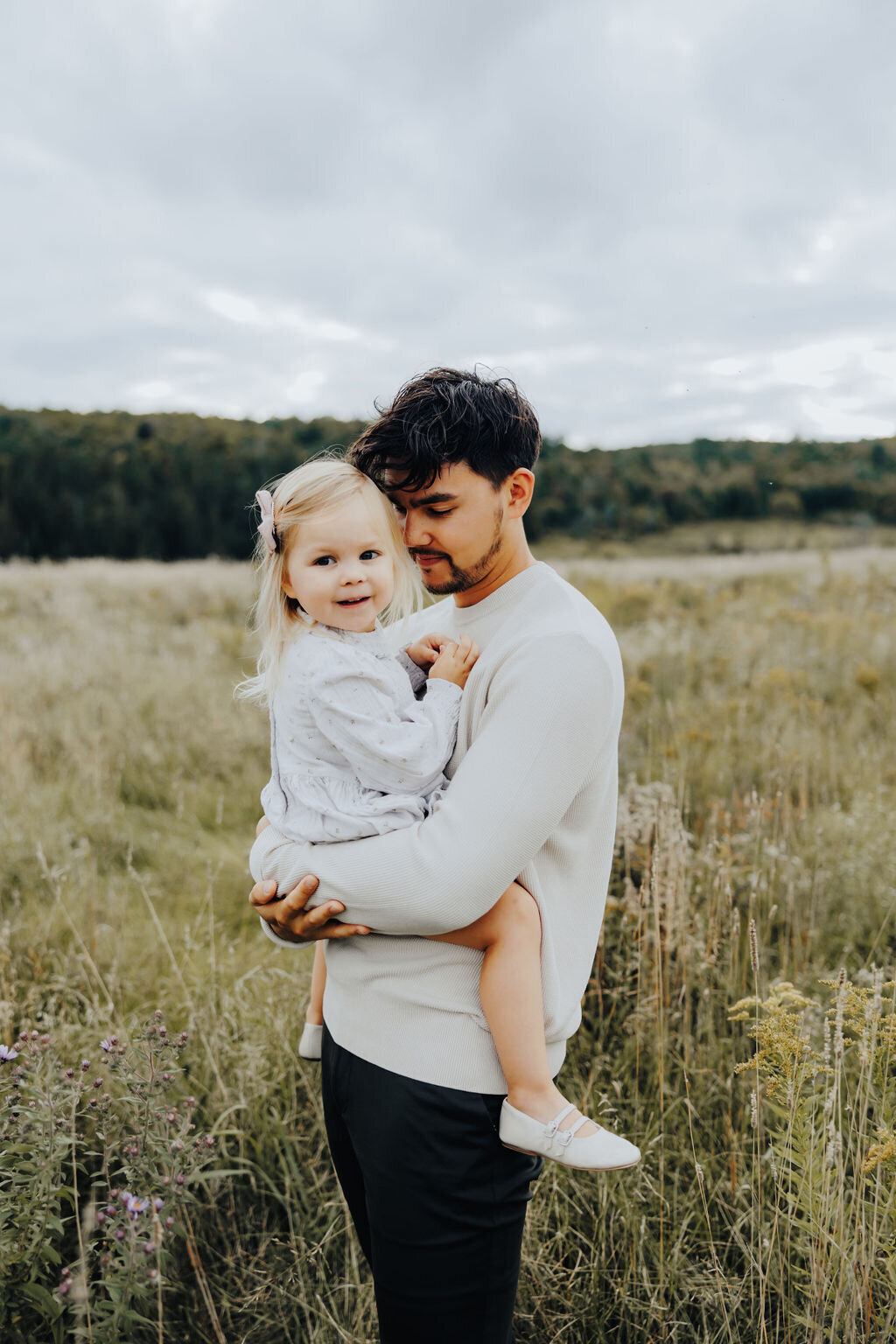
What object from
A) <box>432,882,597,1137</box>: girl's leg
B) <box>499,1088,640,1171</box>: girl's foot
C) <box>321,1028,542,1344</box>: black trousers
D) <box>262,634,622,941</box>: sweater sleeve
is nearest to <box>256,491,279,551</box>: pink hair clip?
<box>262,634,622,941</box>: sweater sleeve

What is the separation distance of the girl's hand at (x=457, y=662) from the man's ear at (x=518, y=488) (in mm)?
304

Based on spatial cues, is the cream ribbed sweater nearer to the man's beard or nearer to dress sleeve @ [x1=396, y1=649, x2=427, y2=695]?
the man's beard

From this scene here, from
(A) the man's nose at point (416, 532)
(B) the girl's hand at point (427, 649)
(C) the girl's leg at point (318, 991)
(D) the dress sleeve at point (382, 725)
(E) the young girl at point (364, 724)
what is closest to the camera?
(E) the young girl at point (364, 724)

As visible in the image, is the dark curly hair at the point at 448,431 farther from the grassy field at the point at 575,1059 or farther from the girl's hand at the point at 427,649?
the grassy field at the point at 575,1059

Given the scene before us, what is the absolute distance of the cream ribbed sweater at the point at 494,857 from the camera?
1.39 metres

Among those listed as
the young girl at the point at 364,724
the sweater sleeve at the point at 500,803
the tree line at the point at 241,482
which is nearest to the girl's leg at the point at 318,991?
the young girl at the point at 364,724

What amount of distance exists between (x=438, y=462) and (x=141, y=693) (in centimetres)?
625

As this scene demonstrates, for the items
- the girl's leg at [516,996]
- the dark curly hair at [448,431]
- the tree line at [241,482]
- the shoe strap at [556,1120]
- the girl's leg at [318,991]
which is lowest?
the girl's leg at [318,991]

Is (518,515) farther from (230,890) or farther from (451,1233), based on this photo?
(230,890)

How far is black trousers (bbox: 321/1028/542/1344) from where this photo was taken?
1.50m

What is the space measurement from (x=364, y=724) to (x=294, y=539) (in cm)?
51

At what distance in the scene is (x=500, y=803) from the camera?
1.38 m

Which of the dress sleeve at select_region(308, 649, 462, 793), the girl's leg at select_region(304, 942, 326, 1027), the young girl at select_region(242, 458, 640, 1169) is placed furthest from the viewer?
the girl's leg at select_region(304, 942, 326, 1027)

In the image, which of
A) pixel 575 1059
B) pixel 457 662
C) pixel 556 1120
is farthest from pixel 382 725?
pixel 575 1059
